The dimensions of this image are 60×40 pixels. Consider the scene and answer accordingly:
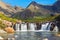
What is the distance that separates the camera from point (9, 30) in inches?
2926

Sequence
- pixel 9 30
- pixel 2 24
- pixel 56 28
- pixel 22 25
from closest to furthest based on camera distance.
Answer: pixel 9 30, pixel 2 24, pixel 56 28, pixel 22 25

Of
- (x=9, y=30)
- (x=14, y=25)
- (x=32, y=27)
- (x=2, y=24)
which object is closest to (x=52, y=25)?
(x=32, y=27)

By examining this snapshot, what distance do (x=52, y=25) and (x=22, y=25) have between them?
15.9 metres

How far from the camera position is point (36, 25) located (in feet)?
385

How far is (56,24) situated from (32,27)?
13.3 metres

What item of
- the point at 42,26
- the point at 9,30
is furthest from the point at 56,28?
the point at 9,30

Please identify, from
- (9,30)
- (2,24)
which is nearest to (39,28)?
(2,24)

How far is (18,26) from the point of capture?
10869cm

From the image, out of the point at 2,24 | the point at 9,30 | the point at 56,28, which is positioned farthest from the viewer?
the point at 56,28

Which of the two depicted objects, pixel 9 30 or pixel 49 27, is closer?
pixel 9 30

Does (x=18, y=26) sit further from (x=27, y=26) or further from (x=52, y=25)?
(x=52, y=25)

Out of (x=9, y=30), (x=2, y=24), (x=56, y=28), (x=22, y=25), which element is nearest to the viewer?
(x=9, y=30)

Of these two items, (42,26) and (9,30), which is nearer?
(9,30)

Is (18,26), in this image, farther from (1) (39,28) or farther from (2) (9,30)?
(2) (9,30)
